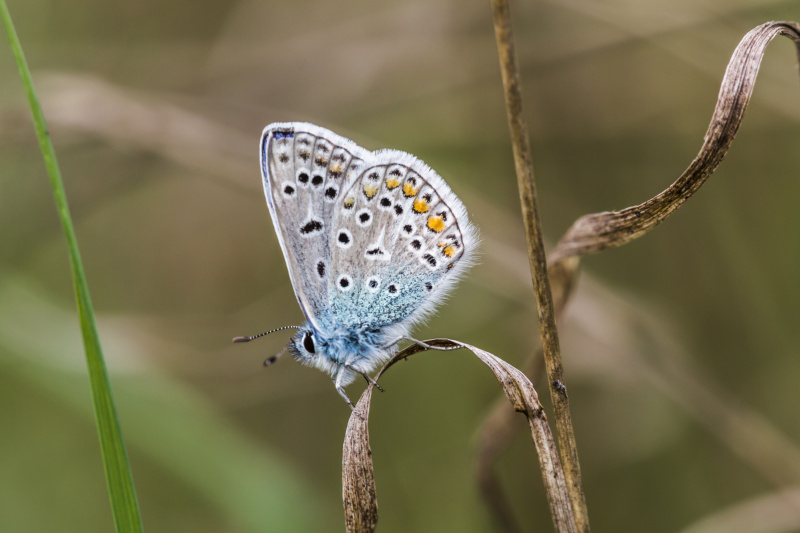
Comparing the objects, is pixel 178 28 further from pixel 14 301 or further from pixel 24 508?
pixel 24 508

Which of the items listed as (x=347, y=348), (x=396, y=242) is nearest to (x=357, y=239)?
(x=396, y=242)

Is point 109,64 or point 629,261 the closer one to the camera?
point 629,261

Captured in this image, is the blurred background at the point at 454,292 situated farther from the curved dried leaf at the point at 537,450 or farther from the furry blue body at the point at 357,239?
the curved dried leaf at the point at 537,450

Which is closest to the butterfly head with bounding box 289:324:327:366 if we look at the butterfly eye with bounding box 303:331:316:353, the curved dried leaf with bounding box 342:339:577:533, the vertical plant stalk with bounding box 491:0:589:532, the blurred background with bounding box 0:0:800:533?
the butterfly eye with bounding box 303:331:316:353

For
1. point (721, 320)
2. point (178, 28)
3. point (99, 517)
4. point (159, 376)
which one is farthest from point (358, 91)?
point (99, 517)

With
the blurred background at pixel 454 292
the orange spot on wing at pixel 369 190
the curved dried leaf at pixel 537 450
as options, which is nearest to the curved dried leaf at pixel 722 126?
the curved dried leaf at pixel 537 450

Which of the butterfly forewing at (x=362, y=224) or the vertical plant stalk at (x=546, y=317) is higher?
the butterfly forewing at (x=362, y=224)
